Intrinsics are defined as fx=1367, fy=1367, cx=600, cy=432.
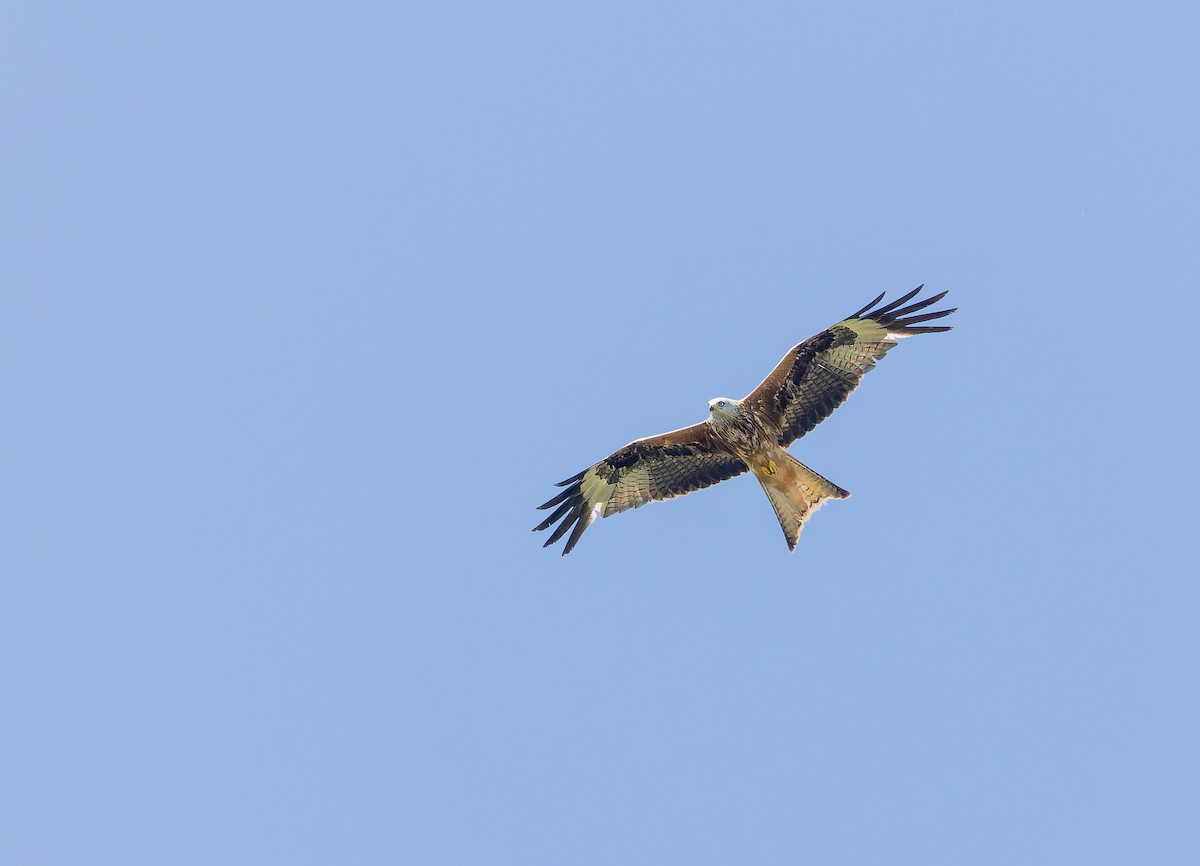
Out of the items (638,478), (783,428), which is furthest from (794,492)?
(638,478)

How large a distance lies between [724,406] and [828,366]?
4.60ft

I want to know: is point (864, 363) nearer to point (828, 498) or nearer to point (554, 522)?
point (828, 498)

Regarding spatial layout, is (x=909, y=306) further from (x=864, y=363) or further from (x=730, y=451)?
(x=730, y=451)

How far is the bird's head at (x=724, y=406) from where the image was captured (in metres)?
16.7

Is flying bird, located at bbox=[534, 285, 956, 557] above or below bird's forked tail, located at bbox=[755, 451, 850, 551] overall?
above

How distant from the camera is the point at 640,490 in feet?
58.2

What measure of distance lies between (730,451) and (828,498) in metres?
1.36

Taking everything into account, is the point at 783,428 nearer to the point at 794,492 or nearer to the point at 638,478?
the point at 794,492

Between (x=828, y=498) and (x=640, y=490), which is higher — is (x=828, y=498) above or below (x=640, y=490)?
below

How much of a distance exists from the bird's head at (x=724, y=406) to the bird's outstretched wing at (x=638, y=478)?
0.70 m

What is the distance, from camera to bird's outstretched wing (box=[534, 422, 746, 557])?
17422 mm

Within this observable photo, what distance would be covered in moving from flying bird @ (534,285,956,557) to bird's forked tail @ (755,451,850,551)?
12mm

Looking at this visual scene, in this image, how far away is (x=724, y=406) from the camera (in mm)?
16703

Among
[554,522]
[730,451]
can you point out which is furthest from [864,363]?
[554,522]
